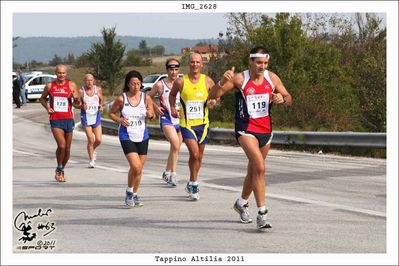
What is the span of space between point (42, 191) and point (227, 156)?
6302mm

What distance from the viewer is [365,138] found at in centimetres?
1764

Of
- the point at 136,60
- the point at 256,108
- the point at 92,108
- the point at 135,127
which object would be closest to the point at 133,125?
the point at 135,127

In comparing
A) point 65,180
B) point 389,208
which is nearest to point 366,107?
point 65,180

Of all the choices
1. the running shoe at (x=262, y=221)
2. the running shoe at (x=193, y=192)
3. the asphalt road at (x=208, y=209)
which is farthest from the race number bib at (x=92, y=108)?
the running shoe at (x=262, y=221)

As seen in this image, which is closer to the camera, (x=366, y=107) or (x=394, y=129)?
(x=394, y=129)

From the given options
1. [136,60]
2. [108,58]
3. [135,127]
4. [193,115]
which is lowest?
[135,127]

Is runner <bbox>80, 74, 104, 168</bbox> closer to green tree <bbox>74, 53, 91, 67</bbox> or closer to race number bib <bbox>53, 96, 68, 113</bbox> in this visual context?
race number bib <bbox>53, 96, 68, 113</bbox>

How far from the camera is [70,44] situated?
65438 millimetres

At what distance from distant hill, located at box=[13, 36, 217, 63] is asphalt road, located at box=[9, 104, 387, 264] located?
11.4ft

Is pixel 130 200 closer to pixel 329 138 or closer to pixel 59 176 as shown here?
pixel 59 176

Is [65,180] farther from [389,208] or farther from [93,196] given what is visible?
[389,208]

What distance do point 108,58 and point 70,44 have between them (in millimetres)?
15564

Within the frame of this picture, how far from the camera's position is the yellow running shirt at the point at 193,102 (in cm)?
1252

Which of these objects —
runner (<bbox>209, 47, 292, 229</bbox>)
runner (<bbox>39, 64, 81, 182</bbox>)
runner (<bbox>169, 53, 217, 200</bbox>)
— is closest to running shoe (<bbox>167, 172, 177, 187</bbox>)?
runner (<bbox>169, 53, 217, 200</bbox>)
